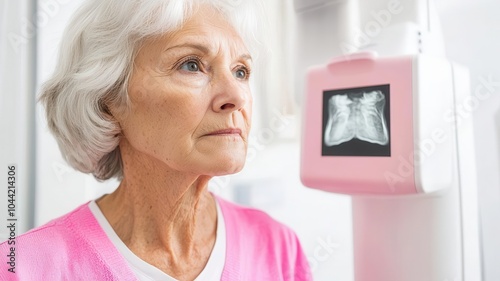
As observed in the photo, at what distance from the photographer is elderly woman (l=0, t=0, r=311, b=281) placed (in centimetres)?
82

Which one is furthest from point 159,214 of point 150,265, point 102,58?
point 102,58

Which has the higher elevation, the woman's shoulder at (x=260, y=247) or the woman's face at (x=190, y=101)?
the woman's face at (x=190, y=101)

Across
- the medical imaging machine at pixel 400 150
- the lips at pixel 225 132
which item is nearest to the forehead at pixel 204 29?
the lips at pixel 225 132

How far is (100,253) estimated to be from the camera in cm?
85

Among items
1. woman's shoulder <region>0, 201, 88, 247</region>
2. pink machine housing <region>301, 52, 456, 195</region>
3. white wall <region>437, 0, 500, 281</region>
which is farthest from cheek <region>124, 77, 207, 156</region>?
white wall <region>437, 0, 500, 281</region>

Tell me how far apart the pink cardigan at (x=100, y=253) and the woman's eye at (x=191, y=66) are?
0.37 m

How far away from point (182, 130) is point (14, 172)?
1.61 ft

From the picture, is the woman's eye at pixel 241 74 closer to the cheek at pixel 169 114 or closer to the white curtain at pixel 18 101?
the cheek at pixel 169 114

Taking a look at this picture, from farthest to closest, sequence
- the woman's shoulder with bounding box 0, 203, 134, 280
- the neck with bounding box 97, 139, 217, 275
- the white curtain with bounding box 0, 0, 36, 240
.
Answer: the white curtain with bounding box 0, 0, 36, 240 < the neck with bounding box 97, 139, 217, 275 < the woman's shoulder with bounding box 0, 203, 134, 280

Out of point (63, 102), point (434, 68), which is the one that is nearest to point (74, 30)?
point (63, 102)

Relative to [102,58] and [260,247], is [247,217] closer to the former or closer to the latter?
[260,247]

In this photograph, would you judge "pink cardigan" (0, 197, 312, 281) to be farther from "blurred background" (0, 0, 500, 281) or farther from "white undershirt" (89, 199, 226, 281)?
"blurred background" (0, 0, 500, 281)

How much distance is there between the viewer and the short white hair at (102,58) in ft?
2.69

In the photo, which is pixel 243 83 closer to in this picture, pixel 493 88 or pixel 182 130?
pixel 182 130
